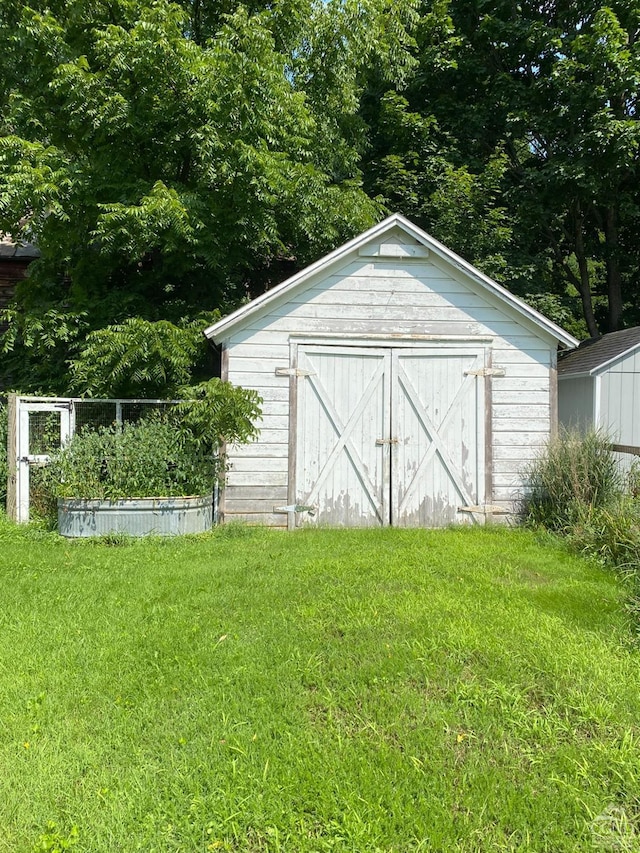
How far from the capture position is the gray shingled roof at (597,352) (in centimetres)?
957

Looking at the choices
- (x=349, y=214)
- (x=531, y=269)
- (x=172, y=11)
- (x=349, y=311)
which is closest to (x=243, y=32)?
(x=172, y=11)

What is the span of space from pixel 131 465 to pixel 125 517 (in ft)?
2.08

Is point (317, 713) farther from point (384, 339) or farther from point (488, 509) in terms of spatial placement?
point (384, 339)

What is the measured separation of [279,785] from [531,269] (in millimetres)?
12468

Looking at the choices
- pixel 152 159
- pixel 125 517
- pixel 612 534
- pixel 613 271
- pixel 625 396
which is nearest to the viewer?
pixel 612 534

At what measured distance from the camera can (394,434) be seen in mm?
8188

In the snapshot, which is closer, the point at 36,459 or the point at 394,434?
the point at 36,459

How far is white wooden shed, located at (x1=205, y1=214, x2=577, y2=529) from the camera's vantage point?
805 centimetres

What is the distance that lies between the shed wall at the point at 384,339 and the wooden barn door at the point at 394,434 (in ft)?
0.85

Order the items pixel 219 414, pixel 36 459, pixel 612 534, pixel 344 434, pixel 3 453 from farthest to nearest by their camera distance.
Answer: pixel 3 453, pixel 344 434, pixel 36 459, pixel 219 414, pixel 612 534

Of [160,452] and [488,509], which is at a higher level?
[160,452]

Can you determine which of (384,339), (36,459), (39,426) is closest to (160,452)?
(36,459)

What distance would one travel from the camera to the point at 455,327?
325 inches

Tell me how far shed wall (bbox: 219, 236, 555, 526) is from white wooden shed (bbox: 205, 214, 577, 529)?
14mm
